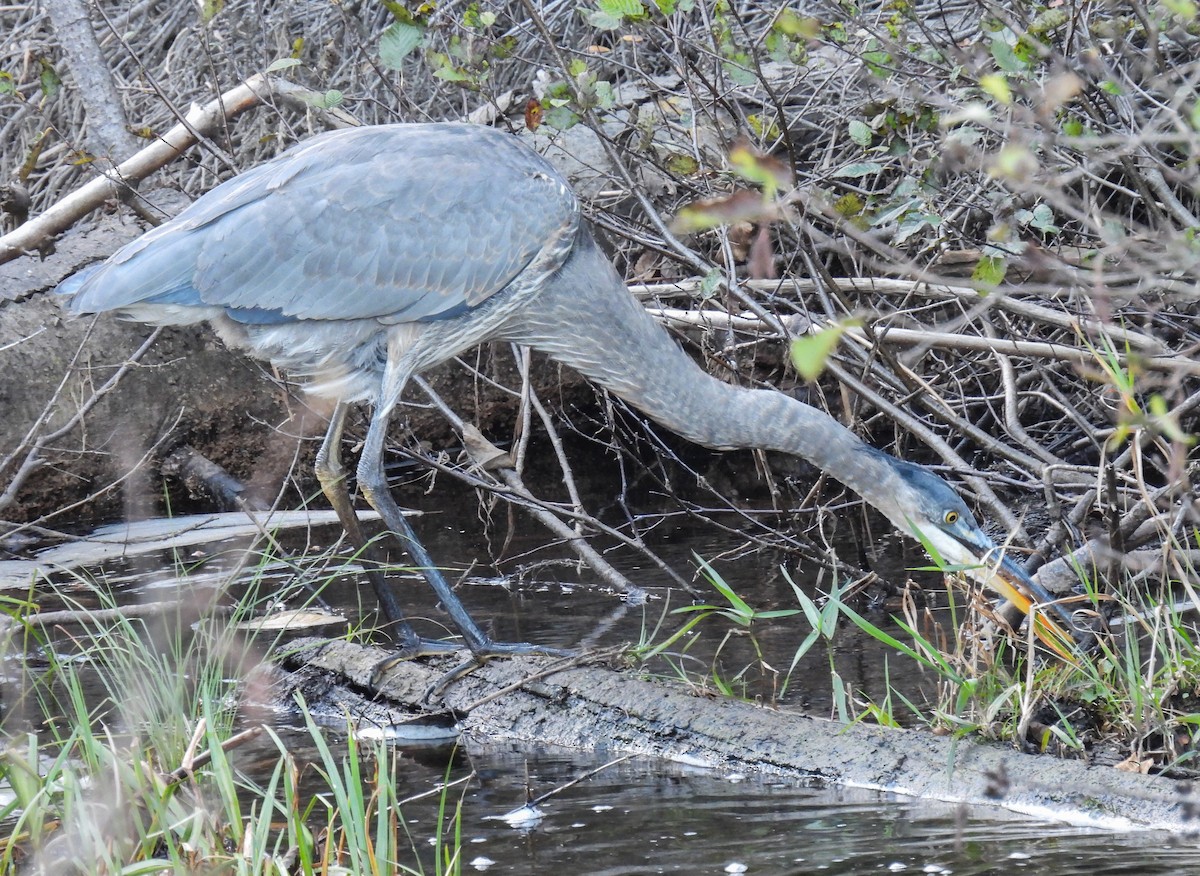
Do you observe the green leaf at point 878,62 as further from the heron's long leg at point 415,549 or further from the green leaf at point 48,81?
the green leaf at point 48,81

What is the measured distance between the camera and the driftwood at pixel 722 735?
327 cm

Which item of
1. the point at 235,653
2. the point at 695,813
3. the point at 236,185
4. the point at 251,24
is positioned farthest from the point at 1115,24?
the point at 251,24

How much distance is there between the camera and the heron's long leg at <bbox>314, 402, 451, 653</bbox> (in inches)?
195

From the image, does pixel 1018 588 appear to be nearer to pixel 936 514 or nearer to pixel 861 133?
pixel 936 514

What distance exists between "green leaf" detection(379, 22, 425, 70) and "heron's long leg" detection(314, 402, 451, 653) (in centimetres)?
127

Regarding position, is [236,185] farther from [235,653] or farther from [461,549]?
[461,549]

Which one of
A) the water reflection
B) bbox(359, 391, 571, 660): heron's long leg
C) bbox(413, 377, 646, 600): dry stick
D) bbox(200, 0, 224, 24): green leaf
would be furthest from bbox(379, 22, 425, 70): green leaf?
the water reflection

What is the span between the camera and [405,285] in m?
5.07

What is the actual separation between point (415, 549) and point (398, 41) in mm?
1776

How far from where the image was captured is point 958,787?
345 centimetres

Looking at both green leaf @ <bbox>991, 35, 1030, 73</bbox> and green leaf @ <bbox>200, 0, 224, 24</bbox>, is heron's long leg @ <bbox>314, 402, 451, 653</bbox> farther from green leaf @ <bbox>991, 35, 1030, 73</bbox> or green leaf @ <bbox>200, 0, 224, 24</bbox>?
green leaf @ <bbox>991, 35, 1030, 73</bbox>

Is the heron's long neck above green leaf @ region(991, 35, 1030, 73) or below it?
below

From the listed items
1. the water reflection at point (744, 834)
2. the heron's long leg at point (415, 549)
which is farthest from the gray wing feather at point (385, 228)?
the water reflection at point (744, 834)

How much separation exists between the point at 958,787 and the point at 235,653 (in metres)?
2.64
